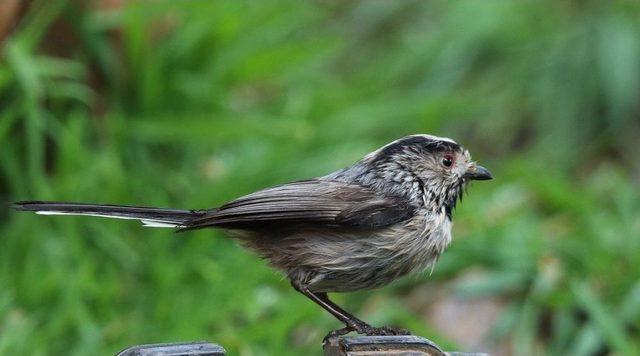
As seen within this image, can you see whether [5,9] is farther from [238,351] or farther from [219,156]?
[238,351]

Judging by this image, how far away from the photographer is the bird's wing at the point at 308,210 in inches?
133

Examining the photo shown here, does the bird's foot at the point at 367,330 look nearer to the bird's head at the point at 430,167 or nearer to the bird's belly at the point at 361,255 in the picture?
the bird's belly at the point at 361,255

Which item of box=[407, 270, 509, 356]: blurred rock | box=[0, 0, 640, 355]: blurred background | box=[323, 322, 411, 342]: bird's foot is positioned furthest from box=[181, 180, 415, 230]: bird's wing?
box=[407, 270, 509, 356]: blurred rock

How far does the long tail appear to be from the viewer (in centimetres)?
304

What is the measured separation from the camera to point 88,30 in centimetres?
546

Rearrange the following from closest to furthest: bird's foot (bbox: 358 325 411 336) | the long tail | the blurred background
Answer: the long tail
bird's foot (bbox: 358 325 411 336)
the blurred background

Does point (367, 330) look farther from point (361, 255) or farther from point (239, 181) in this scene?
point (239, 181)

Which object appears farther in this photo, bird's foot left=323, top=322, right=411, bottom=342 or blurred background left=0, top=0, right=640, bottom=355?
blurred background left=0, top=0, right=640, bottom=355

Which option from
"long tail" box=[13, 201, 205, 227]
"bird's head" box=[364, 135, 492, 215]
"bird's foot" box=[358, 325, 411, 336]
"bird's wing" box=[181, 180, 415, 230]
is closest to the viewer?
"long tail" box=[13, 201, 205, 227]

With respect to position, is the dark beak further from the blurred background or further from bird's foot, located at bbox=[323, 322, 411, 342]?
the blurred background

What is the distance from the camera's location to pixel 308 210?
11.3ft

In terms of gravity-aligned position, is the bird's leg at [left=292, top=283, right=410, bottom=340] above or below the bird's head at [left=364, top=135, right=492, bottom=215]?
below

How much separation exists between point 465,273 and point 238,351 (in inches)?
55.0

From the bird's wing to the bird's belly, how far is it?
0.05 metres
